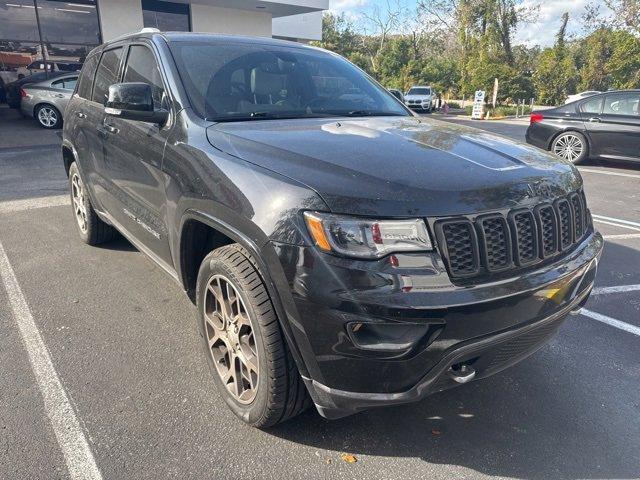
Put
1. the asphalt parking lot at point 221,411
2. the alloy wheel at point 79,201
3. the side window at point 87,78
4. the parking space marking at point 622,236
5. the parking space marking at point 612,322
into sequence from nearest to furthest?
1. the asphalt parking lot at point 221,411
2. the parking space marking at point 612,322
3. the side window at point 87,78
4. the alloy wheel at point 79,201
5. the parking space marking at point 622,236

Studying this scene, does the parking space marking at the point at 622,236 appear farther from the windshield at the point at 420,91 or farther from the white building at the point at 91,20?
the windshield at the point at 420,91

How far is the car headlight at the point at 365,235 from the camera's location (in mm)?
1816

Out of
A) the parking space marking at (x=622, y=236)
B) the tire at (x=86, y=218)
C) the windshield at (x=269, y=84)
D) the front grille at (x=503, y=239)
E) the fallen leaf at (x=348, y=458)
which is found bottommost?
the fallen leaf at (x=348, y=458)

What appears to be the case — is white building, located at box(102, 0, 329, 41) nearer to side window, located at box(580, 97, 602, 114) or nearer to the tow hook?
side window, located at box(580, 97, 602, 114)

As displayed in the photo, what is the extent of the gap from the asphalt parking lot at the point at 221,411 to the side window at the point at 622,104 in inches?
283

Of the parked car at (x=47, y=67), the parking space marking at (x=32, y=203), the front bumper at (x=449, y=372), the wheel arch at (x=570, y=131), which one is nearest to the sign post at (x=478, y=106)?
the wheel arch at (x=570, y=131)

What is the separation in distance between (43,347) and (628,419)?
345 cm

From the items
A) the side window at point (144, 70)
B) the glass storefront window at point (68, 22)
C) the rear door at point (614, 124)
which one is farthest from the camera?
the glass storefront window at point (68, 22)

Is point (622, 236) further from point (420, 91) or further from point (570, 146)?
point (420, 91)

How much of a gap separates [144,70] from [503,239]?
8.55 ft

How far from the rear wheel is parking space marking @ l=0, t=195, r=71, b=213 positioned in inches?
329

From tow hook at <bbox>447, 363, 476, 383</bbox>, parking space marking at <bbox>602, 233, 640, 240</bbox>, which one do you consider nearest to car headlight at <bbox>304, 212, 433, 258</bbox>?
tow hook at <bbox>447, 363, 476, 383</bbox>

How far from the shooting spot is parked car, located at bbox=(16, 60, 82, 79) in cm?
1619

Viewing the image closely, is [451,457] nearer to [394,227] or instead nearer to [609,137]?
[394,227]
